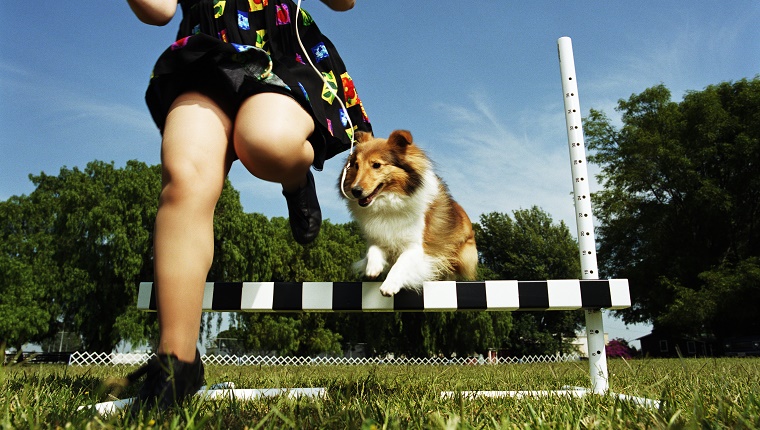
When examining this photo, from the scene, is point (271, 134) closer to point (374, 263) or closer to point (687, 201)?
point (374, 263)

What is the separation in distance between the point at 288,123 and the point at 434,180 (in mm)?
1924

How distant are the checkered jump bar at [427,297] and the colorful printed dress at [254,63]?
698 millimetres

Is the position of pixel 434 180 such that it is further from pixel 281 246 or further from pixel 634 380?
pixel 281 246

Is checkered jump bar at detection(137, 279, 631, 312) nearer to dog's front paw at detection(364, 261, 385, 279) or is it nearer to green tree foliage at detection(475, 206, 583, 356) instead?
dog's front paw at detection(364, 261, 385, 279)

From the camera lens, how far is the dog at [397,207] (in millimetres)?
3111

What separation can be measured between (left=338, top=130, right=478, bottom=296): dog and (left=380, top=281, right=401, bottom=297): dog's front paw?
44 cm

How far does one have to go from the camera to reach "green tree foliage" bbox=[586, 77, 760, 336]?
21.7 m

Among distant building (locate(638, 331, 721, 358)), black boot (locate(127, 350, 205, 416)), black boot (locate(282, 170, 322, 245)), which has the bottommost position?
distant building (locate(638, 331, 721, 358))

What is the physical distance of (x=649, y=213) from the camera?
78.8 feet

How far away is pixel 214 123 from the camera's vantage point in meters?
1.71

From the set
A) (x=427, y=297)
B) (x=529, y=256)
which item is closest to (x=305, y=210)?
(x=427, y=297)

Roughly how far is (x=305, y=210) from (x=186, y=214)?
0.65 m

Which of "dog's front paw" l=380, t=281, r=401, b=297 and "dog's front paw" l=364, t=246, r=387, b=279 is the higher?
"dog's front paw" l=364, t=246, r=387, b=279

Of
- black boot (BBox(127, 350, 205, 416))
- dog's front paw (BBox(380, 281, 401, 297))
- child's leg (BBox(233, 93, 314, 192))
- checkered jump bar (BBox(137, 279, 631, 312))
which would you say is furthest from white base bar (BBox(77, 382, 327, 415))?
child's leg (BBox(233, 93, 314, 192))
